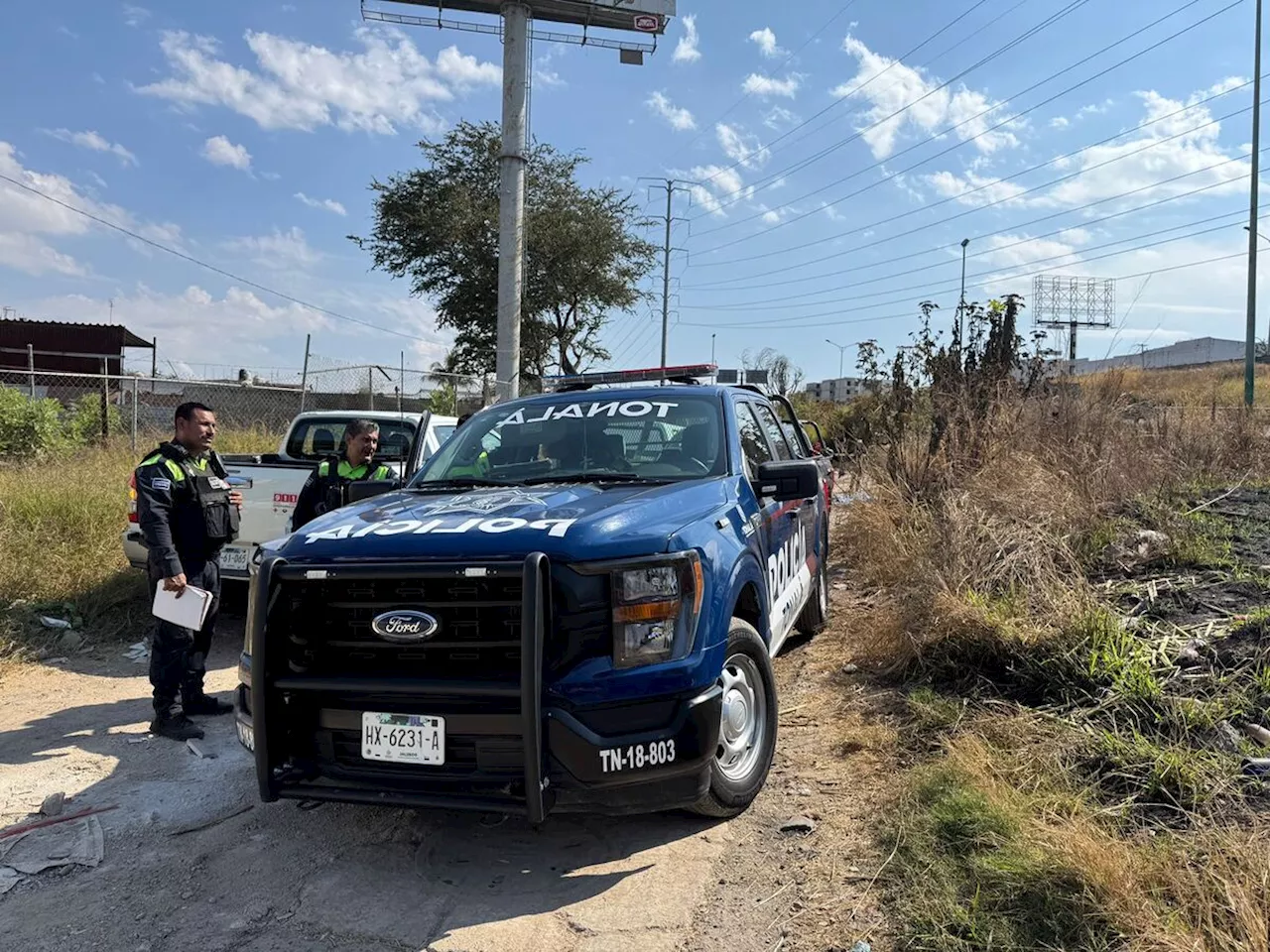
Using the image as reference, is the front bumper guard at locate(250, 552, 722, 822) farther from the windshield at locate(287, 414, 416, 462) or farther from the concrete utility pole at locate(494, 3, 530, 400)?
the concrete utility pole at locate(494, 3, 530, 400)

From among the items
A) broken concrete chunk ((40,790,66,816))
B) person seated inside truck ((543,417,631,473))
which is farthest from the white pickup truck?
broken concrete chunk ((40,790,66,816))

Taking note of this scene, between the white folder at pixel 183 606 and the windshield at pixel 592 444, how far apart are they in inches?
57.6

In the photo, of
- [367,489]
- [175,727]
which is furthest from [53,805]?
[367,489]

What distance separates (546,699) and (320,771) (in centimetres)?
94

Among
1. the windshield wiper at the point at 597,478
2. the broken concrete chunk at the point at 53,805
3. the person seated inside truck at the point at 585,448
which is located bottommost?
the broken concrete chunk at the point at 53,805

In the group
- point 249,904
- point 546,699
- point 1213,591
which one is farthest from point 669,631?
point 1213,591

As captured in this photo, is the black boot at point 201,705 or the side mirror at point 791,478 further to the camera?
the black boot at point 201,705

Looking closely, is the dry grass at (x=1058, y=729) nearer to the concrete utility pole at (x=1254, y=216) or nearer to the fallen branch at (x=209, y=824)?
the fallen branch at (x=209, y=824)

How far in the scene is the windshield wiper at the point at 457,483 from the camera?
13.0ft

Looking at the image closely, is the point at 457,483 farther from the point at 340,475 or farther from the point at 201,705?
the point at 201,705

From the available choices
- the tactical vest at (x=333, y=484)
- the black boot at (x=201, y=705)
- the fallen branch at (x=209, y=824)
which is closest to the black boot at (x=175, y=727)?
the black boot at (x=201, y=705)

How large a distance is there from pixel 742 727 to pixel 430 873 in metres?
1.36

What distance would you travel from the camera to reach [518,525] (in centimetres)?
296

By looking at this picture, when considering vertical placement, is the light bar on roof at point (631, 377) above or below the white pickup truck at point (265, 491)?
above
